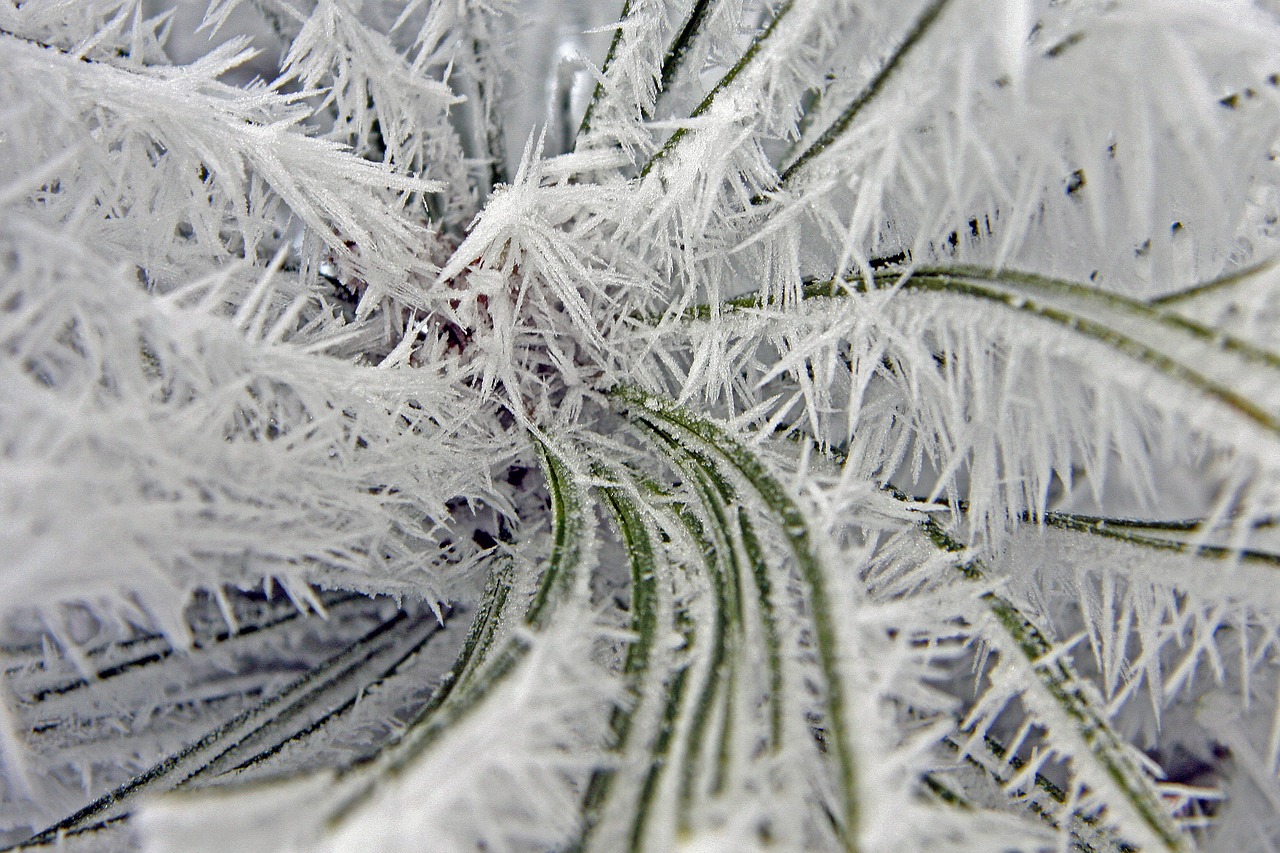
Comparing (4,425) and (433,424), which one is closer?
(4,425)

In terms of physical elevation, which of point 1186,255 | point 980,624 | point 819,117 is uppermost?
point 819,117

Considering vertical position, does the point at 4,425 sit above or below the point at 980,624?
above

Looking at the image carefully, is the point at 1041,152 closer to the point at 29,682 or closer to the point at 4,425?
the point at 4,425

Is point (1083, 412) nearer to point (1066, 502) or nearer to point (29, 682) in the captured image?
point (1066, 502)

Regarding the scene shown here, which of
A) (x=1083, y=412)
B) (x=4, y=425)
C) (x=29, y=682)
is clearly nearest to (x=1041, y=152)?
(x=1083, y=412)

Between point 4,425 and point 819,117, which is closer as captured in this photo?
point 4,425

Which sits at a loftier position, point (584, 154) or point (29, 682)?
point (584, 154)

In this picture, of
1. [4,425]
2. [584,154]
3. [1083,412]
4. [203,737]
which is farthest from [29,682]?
[1083,412]
